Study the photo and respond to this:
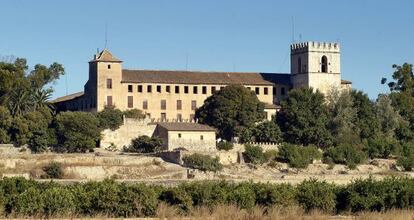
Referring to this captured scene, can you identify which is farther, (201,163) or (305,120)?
(305,120)

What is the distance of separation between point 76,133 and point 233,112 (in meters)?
11.1

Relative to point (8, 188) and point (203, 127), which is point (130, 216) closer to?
point (8, 188)

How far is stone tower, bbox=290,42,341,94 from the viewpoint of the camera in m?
80.0

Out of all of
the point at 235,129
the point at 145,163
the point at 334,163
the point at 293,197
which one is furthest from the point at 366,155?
the point at 293,197

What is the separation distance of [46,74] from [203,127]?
11.3 m

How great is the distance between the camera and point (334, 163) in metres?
69.8

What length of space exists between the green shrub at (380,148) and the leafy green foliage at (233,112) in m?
7.76

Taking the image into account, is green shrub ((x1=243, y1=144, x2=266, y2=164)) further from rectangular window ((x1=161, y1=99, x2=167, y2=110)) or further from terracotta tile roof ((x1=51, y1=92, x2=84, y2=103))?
terracotta tile roof ((x1=51, y1=92, x2=84, y2=103))

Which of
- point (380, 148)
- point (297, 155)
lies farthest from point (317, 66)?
point (297, 155)

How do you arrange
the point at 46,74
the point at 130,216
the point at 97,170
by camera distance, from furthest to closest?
1. the point at 46,74
2. the point at 97,170
3. the point at 130,216

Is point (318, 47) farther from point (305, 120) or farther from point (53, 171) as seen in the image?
point (53, 171)

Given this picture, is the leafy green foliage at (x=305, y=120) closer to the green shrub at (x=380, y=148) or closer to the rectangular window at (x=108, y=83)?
the green shrub at (x=380, y=148)

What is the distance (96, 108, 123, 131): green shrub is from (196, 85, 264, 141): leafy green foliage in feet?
20.4

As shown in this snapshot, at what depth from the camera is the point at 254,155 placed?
67.7 metres
